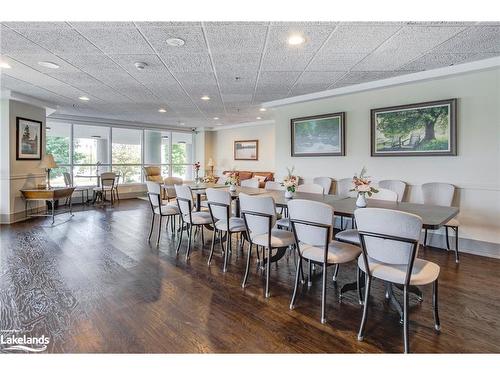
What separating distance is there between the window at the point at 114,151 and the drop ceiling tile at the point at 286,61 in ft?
22.7

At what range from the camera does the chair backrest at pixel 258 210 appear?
2.60 meters

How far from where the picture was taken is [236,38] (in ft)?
9.38

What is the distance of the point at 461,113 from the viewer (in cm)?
385

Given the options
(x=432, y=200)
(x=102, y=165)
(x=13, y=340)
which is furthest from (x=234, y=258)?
(x=102, y=165)

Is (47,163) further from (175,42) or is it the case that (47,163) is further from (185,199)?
(175,42)

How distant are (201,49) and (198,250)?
2613 mm

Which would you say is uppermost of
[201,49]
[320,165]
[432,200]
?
[201,49]

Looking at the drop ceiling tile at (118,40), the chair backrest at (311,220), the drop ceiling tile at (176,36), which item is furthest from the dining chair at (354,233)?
the drop ceiling tile at (118,40)

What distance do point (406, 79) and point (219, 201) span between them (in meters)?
3.39

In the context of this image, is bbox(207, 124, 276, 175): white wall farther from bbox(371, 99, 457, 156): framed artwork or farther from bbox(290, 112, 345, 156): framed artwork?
bbox(371, 99, 457, 156): framed artwork

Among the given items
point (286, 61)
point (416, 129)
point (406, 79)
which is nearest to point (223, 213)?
point (286, 61)

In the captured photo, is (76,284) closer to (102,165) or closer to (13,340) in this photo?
(13,340)

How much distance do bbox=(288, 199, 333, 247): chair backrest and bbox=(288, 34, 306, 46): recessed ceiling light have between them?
176 cm

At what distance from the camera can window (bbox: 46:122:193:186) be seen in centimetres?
789
